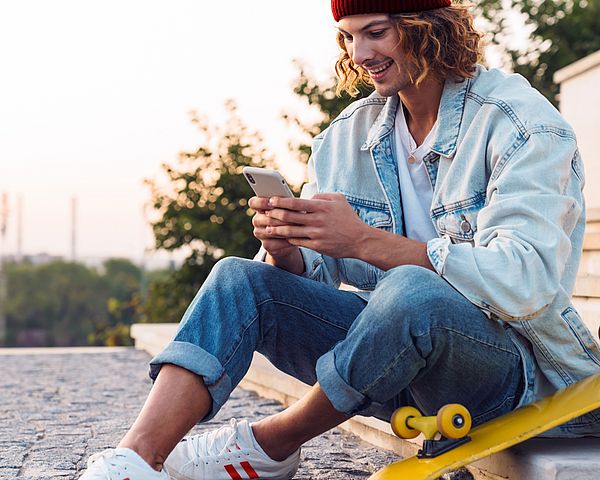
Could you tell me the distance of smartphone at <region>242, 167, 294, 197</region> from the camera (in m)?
2.34

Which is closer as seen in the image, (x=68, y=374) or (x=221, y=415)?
(x=221, y=415)

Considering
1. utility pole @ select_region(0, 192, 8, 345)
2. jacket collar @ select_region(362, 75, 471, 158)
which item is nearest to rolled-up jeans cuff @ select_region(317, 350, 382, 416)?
jacket collar @ select_region(362, 75, 471, 158)

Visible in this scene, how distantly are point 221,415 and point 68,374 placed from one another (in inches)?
89.1

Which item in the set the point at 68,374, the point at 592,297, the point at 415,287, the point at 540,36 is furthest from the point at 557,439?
the point at 540,36

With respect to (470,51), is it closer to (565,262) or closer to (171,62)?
→ (565,262)

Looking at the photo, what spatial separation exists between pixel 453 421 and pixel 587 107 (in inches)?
220

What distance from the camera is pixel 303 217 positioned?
7.54 ft

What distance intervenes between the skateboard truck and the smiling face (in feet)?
2.92

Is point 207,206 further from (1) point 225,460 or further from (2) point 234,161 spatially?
(1) point 225,460

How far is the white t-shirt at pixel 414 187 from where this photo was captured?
2.58 m

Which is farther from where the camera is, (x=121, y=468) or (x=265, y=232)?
(x=265, y=232)

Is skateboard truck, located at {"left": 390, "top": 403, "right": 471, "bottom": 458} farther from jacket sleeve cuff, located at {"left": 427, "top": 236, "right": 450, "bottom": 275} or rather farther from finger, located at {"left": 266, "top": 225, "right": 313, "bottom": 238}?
finger, located at {"left": 266, "top": 225, "right": 313, "bottom": 238}

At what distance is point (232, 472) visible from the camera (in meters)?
2.63

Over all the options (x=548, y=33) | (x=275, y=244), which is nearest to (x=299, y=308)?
(x=275, y=244)
